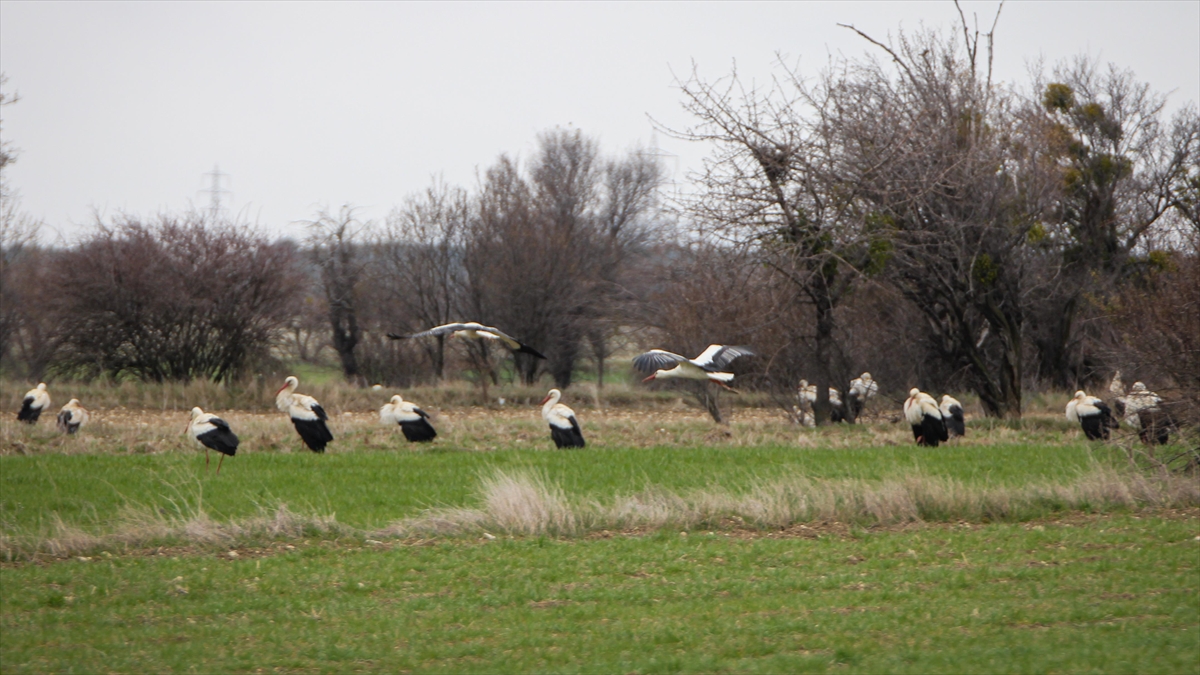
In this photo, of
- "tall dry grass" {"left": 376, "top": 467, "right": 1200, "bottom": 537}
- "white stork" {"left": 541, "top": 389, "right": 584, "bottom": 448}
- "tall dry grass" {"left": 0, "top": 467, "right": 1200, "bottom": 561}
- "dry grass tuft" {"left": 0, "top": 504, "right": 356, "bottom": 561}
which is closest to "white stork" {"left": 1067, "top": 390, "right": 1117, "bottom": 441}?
"tall dry grass" {"left": 0, "top": 467, "right": 1200, "bottom": 561}

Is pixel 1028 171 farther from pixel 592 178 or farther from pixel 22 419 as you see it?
pixel 592 178

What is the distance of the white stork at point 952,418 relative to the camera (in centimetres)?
1905

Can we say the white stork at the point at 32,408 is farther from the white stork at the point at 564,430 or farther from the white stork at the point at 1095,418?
the white stork at the point at 1095,418

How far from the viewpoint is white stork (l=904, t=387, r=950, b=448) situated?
1752 cm

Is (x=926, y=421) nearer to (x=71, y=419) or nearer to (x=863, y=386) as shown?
(x=863, y=386)

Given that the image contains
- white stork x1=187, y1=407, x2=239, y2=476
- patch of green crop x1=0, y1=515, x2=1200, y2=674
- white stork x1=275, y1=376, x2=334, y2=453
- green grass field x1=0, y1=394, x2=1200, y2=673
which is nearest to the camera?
patch of green crop x1=0, y1=515, x2=1200, y2=674

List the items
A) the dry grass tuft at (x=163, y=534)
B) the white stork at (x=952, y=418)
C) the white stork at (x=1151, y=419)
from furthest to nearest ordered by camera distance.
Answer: the white stork at (x=952, y=418) → the white stork at (x=1151, y=419) → the dry grass tuft at (x=163, y=534)

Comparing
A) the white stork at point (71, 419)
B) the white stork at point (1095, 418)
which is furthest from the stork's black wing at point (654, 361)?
the white stork at point (71, 419)

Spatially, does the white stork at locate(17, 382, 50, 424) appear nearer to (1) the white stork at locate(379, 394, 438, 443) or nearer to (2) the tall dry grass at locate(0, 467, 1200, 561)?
(1) the white stork at locate(379, 394, 438, 443)

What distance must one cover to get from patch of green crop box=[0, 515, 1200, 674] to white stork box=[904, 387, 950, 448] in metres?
7.25

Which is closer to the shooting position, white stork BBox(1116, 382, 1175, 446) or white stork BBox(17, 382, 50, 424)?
white stork BBox(1116, 382, 1175, 446)

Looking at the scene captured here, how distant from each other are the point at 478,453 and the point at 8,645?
36.7 feet

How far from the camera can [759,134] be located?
63.2 ft

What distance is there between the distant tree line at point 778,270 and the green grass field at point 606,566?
4595mm
